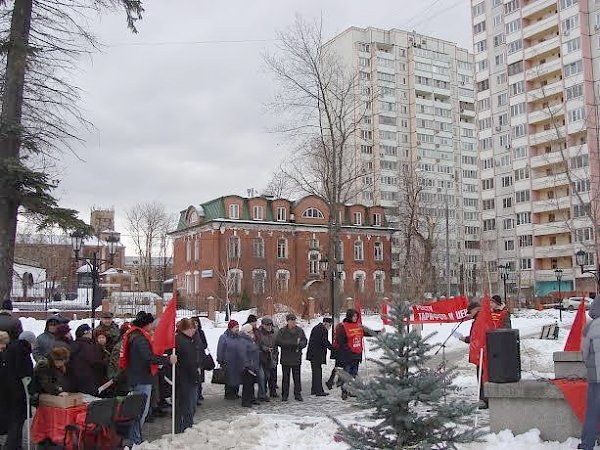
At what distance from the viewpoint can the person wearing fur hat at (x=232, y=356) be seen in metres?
12.8

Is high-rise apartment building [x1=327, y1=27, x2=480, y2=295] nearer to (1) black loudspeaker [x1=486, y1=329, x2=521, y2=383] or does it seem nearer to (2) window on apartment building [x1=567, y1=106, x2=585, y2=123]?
(2) window on apartment building [x1=567, y1=106, x2=585, y2=123]

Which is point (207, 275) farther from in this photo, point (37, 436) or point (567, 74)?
point (37, 436)

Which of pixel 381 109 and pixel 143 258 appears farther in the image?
pixel 381 109

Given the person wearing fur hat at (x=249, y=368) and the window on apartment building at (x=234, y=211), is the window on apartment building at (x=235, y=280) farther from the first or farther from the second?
the person wearing fur hat at (x=249, y=368)

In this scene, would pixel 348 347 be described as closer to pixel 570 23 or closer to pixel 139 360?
pixel 139 360

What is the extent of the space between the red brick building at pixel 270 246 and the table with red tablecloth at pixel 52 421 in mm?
42655

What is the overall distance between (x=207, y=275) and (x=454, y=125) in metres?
53.7

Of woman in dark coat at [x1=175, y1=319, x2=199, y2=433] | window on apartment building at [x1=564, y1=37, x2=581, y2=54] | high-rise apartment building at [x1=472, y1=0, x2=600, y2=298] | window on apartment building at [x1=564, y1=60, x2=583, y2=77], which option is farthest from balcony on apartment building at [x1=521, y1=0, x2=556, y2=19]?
woman in dark coat at [x1=175, y1=319, x2=199, y2=433]

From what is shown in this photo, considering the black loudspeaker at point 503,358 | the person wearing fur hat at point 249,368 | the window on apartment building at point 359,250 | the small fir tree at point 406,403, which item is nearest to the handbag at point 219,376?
the person wearing fur hat at point 249,368

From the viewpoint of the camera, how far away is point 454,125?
316 ft

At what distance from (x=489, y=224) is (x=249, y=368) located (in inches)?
2679

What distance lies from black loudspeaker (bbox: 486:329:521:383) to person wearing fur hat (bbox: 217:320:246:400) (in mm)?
5197

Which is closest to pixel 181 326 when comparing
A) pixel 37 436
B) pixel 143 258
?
pixel 37 436

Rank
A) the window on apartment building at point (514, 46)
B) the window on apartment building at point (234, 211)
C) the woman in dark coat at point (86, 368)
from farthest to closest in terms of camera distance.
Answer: the window on apartment building at point (514, 46) → the window on apartment building at point (234, 211) → the woman in dark coat at point (86, 368)
